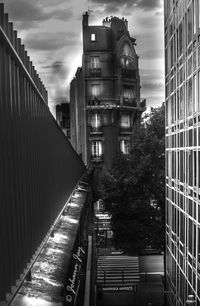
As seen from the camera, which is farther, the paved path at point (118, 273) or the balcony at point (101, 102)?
the balcony at point (101, 102)

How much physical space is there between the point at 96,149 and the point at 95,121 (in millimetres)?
3402

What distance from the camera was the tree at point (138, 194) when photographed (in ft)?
90.9

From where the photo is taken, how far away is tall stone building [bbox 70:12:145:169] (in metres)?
60.1

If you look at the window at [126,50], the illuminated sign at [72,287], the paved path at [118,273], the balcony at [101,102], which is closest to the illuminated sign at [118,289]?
the paved path at [118,273]

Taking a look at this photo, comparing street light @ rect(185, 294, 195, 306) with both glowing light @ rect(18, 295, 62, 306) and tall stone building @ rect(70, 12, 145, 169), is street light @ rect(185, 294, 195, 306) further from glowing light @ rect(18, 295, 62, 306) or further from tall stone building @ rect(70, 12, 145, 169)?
tall stone building @ rect(70, 12, 145, 169)

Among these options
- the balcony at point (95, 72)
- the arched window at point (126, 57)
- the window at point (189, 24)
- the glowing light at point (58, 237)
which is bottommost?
Answer: the glowing light at point (58, 237)

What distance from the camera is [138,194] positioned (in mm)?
29000

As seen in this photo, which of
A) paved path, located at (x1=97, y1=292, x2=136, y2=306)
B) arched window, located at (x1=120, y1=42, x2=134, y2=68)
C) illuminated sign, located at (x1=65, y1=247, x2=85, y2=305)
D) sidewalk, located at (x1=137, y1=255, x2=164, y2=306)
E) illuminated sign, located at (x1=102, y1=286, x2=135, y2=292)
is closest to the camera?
illuminated sign, located at (x1=65, y1=247, x2=85, y2=305)

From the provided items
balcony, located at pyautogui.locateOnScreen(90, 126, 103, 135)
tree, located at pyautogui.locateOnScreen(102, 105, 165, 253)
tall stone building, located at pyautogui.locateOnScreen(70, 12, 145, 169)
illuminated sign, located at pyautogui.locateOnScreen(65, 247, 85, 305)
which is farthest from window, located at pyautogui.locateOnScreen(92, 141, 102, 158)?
illuminated sign, located at pyautogui.locateOnScreen(65, 247, 85, 305)

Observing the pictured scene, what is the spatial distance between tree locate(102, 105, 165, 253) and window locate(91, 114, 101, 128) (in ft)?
95.8

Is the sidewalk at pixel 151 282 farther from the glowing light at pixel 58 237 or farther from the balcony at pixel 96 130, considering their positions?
the balcony at pixel 96 130

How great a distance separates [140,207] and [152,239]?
1869 millimetres

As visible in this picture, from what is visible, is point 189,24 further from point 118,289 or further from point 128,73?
point 128,73

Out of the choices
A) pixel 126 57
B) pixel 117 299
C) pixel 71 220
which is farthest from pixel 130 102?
pixel 71 220
